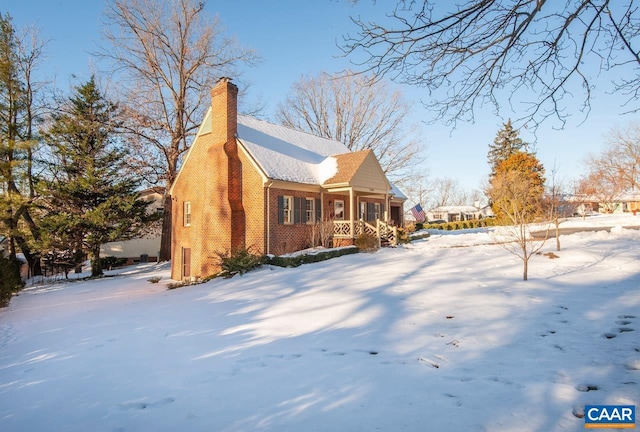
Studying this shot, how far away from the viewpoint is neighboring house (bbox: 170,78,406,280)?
1620 cm

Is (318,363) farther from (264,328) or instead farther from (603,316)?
(603,316)

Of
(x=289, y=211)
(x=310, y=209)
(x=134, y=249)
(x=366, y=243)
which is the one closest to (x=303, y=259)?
(x=289, y=211)

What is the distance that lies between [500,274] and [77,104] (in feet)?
78.8

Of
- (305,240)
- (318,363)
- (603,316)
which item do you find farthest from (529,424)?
(305,240)

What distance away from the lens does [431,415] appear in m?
3.11

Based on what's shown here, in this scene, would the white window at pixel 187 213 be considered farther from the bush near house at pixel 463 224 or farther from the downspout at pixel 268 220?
the bush near house at pixel 463 224

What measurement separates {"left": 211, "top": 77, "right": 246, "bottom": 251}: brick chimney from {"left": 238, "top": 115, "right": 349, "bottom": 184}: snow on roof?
0.71 metres

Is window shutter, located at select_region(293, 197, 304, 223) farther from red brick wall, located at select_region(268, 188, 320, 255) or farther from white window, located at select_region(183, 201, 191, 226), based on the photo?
white window, located at select_region(183, 201, 191, 226)

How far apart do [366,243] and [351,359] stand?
41.7ft

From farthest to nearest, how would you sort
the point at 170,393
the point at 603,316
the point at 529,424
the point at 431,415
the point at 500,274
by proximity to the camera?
the point at 500,274 → the point at 603,316 → the point at 170,393 → the point at 431,415 → the point at 529,424

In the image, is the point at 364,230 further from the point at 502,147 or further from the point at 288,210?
the point at 502,147

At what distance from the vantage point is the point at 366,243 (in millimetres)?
17062

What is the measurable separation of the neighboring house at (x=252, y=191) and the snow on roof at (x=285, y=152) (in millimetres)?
74

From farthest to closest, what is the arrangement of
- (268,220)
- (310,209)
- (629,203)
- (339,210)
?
(629,203) → (339,210) → (310,209) → (268,220)
